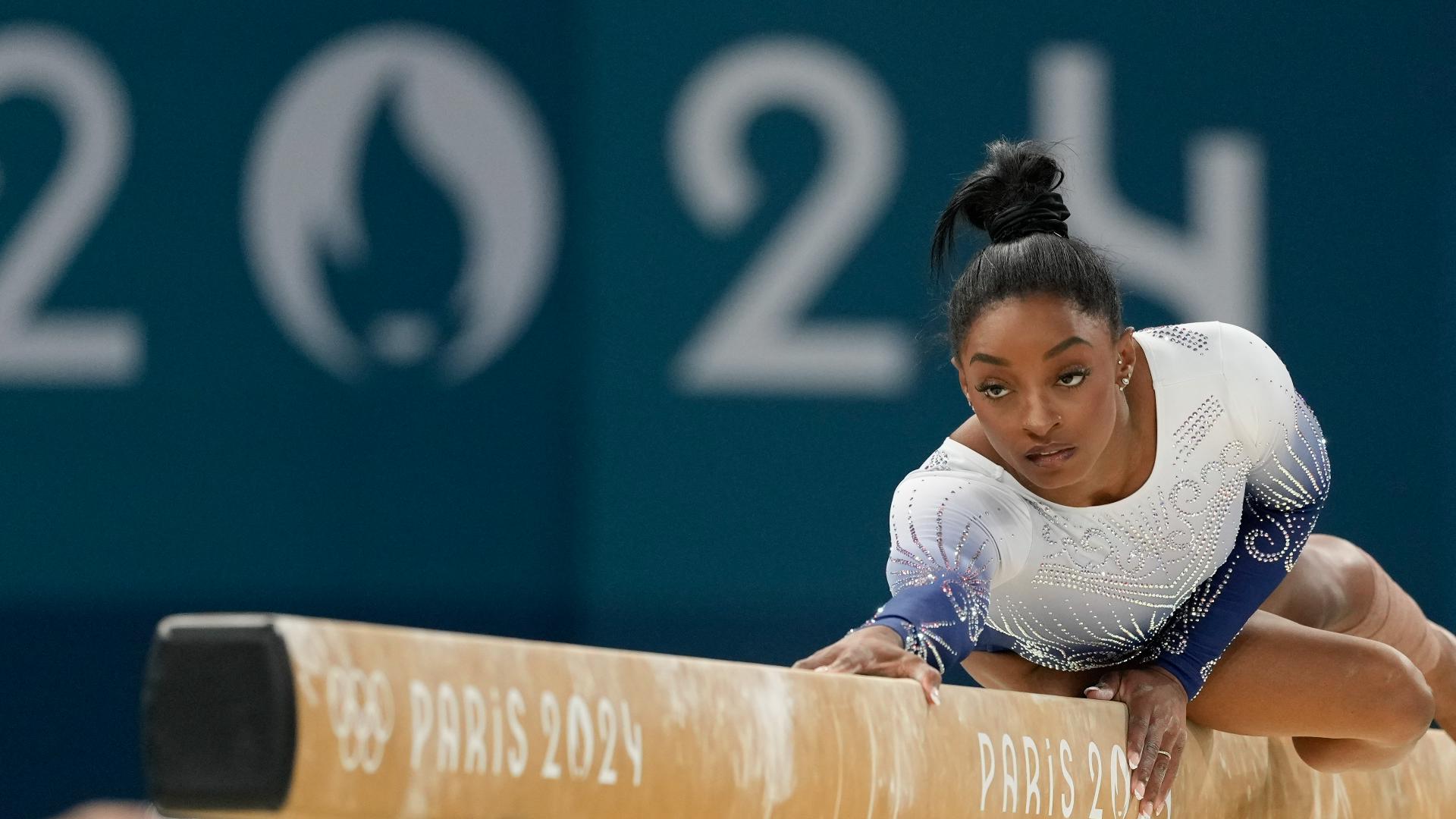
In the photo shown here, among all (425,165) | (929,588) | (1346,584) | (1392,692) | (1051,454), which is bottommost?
(1392,692)

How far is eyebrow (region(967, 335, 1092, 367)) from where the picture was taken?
2.33 m

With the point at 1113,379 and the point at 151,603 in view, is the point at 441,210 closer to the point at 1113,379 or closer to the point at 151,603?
the point at 151,603

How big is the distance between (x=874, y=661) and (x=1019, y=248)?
63 cm

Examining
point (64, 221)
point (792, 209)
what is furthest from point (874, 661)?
point (64, 221)

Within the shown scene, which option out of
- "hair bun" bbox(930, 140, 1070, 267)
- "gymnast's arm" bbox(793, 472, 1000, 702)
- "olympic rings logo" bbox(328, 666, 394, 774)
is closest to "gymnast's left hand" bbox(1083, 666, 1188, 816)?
"gymnast's arm" bbox(793, 472, 1000, 702)

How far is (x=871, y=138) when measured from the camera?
5.38 meters

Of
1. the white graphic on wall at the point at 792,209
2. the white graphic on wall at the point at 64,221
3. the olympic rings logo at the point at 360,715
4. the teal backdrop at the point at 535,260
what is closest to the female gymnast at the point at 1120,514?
the olympic rings logo at the point at 360,715

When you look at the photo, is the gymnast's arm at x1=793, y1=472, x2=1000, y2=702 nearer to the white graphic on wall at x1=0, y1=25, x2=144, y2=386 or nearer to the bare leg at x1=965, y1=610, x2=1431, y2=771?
the bare leg at x1=965, y1=610, x2=1431, y2=771

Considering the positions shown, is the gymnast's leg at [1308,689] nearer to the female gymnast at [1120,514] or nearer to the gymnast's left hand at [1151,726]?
the female gymnast at [1120,514]

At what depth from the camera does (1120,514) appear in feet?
8.63

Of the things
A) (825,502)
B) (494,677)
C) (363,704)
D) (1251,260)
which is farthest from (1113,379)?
(1251,260)

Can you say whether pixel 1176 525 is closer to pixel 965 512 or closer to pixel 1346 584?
pixel 965 512

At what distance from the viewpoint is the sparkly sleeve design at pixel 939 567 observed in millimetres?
2215

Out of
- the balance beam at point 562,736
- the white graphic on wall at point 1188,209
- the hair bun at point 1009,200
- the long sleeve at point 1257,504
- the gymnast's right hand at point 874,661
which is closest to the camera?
the balance beam at point 562,736
